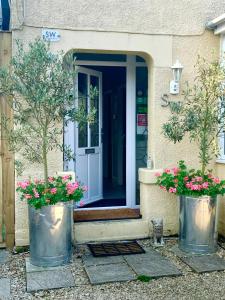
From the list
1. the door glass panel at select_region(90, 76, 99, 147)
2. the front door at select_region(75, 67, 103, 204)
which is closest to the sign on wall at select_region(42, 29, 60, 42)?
the front door at select_region(75, 67, 103, 204)

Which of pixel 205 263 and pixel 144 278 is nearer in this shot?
pixel 144 278

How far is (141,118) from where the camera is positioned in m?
6.87

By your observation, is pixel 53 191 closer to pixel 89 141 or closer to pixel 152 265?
pixel 152 265

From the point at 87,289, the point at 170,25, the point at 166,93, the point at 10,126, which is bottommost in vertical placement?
the point at 87,289

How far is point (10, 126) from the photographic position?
556cm

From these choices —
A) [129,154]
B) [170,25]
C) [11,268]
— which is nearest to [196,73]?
[170,25]

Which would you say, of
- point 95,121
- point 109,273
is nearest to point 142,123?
point 95,121

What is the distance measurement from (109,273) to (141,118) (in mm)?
3066

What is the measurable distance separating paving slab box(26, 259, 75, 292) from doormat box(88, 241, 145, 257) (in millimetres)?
704

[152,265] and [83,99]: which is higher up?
[83,99]

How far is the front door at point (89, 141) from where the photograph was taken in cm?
676

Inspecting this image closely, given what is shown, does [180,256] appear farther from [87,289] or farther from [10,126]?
[10,126]

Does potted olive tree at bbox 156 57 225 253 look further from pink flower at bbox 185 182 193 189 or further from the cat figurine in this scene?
the cat figurine

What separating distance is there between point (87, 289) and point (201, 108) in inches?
114
